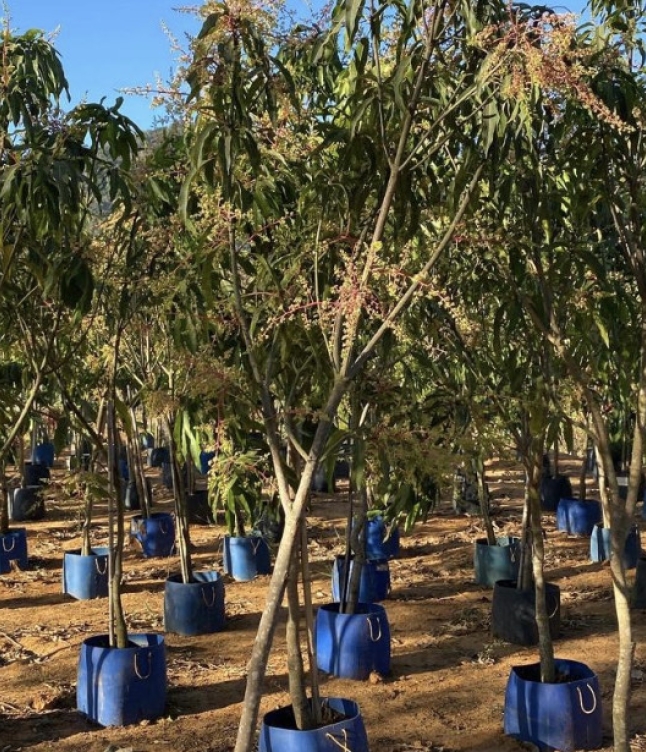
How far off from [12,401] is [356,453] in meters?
1.96

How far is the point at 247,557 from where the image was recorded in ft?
25.4

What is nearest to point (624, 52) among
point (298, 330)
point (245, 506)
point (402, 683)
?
point (298, 330)

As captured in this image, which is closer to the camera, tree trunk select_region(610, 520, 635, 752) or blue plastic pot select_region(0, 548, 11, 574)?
tree trunk select_region(610, 520, 635, 752)

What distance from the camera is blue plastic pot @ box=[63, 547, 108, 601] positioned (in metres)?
7.16

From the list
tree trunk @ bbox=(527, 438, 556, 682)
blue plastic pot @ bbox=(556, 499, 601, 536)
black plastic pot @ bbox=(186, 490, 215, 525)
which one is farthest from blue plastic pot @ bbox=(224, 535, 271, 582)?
tree trunk @ bbox=(527, 438, 556, 682)

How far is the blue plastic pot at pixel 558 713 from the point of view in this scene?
3938 millimetres

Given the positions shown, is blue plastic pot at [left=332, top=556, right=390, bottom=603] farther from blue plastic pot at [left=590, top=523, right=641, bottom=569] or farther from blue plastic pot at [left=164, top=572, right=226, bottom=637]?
blue plastic pot at [left=590, top=523, right=641, bottom=569]

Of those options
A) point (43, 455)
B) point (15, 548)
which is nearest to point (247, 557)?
point (15, 548)

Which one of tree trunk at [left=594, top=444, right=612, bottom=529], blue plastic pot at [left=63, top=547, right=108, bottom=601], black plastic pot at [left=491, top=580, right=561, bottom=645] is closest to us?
tree trunk at [left=594, top=444, right=612, bottom=529]

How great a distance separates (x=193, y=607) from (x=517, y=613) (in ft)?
7.12

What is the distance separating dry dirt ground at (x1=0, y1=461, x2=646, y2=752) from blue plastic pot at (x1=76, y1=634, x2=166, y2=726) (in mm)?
69

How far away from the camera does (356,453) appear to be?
2.42 metres

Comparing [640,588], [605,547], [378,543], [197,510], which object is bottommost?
[640,588]

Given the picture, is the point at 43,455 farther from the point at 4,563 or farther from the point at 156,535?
the point at 4,563
